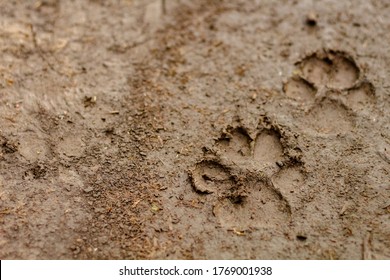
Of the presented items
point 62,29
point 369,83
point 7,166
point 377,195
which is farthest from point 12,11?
point 377,195

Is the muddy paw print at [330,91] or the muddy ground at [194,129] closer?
the muddy ground at [194,129]

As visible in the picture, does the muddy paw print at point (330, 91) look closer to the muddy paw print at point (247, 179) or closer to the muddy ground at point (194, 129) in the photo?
the muddy ground at point (194, 129)

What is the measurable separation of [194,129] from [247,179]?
0.25 m

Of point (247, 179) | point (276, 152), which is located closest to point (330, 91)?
point (276, 152)

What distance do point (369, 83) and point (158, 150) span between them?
78 cm

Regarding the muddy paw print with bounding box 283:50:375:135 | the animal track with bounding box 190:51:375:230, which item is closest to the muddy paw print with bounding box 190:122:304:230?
the animal track with bounding box 190:51:375:230

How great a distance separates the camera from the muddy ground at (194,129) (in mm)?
1468

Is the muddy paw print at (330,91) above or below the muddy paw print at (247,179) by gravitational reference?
above

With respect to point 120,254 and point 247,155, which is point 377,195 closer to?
point 247,155

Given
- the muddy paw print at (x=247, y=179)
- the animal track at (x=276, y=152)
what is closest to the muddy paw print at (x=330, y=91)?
the animal track at (x=276, y=152)

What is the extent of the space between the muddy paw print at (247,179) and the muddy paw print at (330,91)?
0.54 feet

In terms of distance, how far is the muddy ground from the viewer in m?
1.47

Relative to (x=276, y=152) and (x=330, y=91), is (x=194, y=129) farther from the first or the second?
(x=330, y=91)

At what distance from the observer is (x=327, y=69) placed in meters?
1.70
